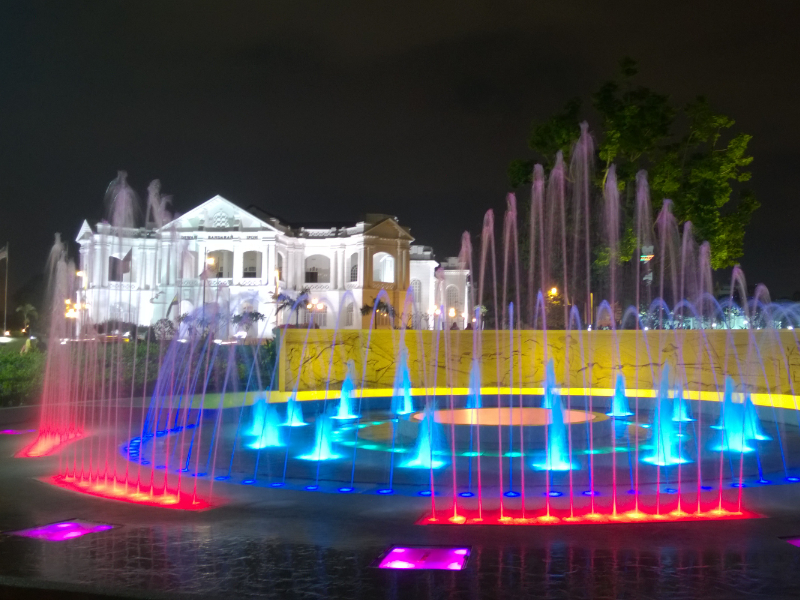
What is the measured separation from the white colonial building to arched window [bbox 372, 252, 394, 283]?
7 cm

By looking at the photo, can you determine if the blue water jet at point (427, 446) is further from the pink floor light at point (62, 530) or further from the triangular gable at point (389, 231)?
the triangular gable at point (389, 231)

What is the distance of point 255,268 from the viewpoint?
53031 millimetres

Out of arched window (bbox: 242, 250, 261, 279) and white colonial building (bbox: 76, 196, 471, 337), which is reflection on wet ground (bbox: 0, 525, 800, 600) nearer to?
white colonial building (bbox: 76, 196, 471, 337)

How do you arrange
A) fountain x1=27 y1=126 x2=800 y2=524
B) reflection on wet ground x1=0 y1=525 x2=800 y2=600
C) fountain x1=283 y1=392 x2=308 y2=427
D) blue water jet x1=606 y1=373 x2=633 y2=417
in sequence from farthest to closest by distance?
blue water jet x1=606 y1=373 x2=633 y2=417, fountain x1=283 y1=392 x2=308 y2=427, fountain x1=27 y1=126 x2=800 y2=524, reflection on wet ground x1=0 y1=525 x2=800 y2=600

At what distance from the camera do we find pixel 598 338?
22266mm

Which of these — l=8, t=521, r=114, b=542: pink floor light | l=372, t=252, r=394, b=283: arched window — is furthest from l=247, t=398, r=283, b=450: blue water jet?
l=372, t=252, r=394, b=283: arched window

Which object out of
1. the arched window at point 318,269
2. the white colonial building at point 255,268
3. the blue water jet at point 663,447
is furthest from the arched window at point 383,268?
the blue water jet at point 663,447

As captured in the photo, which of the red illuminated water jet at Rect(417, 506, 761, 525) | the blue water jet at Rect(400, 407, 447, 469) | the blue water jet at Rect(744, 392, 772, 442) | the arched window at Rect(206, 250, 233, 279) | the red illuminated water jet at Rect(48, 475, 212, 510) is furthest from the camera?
the arched window at Rect(206, 250, 233, 279)

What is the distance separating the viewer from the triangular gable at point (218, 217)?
49219mm

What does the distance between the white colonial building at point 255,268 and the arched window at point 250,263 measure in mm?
28

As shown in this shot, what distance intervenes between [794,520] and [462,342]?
16.2m

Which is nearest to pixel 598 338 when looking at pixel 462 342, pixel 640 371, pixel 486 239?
pixel 640 371

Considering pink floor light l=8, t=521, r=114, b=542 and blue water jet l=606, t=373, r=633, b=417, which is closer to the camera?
pink floor light l=8, t=521, r=114, b=542

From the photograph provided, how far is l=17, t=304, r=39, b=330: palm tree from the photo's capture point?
65.3m
